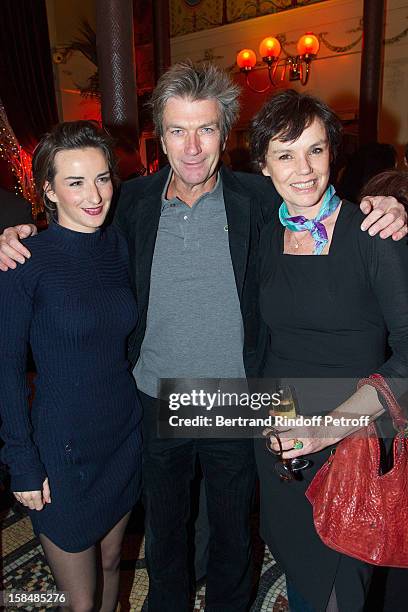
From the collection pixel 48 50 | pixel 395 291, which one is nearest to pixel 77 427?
pixel 395 291

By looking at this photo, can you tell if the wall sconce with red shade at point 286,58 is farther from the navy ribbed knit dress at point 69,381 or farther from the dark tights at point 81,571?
the dark tights at point 81,571

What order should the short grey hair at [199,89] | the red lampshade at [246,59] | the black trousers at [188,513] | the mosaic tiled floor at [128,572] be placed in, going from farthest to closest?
the red lampshade at [246,59] < the mosaic tiled floor at [128,572] < the black trousers at [188,513] < the short grey hair at [199,89]

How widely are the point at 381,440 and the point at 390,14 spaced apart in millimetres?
7271

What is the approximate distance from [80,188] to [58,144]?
0.45 feet

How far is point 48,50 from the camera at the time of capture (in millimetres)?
7867

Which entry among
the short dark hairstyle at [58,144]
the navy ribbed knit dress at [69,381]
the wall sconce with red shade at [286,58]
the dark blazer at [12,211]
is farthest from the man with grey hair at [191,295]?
the wall sconce with red shade at [286,58]

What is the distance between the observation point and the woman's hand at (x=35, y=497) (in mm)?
1377

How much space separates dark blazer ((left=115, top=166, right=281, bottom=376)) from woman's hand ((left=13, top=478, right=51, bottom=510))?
0.51 metres

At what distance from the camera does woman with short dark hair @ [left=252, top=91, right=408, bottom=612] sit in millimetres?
1302

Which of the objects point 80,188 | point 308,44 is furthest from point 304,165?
point 308,44

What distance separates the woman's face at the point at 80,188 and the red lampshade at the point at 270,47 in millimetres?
7030

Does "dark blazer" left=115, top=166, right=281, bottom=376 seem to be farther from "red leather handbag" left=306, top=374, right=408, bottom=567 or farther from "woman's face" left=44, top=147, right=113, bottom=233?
"red leather handbag" left=306, top=374, right=408, bottom=567

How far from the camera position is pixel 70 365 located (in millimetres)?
1411

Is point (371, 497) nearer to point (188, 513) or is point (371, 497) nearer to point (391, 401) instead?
point (391, 401)
